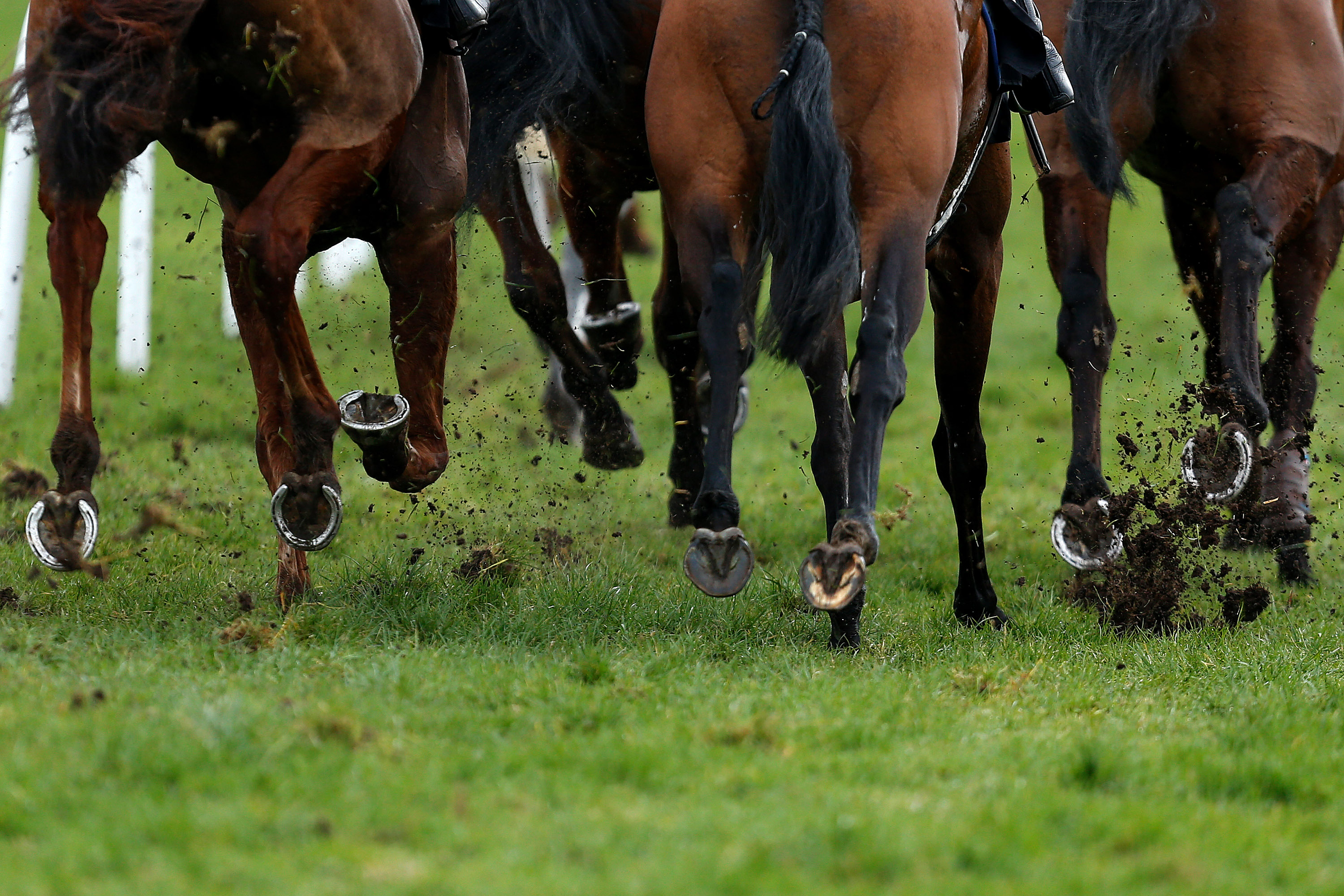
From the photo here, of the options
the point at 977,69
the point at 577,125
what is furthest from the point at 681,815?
the point at 577,125

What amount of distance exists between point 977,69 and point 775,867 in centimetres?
311

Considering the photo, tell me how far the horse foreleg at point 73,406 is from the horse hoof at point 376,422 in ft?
2.42

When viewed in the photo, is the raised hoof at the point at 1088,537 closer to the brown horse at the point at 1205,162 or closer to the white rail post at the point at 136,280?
the brown horse at the point at 1205,162

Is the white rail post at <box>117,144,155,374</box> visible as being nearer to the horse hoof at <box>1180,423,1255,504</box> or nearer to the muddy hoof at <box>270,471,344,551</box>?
the muddy hoof at <box>270,471,344,551</box>

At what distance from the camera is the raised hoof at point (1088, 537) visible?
5.57 m

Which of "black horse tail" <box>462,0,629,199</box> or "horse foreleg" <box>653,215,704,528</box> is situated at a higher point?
"black horse tail" <box>462,0,629,199</box>

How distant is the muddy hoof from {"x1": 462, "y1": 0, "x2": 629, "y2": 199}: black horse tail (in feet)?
6.17

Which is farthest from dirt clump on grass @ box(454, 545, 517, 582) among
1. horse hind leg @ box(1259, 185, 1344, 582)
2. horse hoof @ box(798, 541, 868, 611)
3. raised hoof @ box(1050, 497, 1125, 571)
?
horse hind leg @ box(1259, 185, 1344, 582)

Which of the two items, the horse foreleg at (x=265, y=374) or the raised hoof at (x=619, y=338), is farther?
the raised hoof at (x=619, y=338)

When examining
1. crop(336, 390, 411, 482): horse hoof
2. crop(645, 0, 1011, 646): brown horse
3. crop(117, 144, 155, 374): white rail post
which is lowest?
crop(117, 144, 155, 374): white rail post

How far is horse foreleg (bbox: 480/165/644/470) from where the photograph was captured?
637 centimetres

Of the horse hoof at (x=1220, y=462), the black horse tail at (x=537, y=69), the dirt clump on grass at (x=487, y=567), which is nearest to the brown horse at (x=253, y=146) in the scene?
the dirt clump on grass at (x=487, y=567)

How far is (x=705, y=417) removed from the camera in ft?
22.7

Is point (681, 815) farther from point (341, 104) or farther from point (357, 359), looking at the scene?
point (357, 359)
